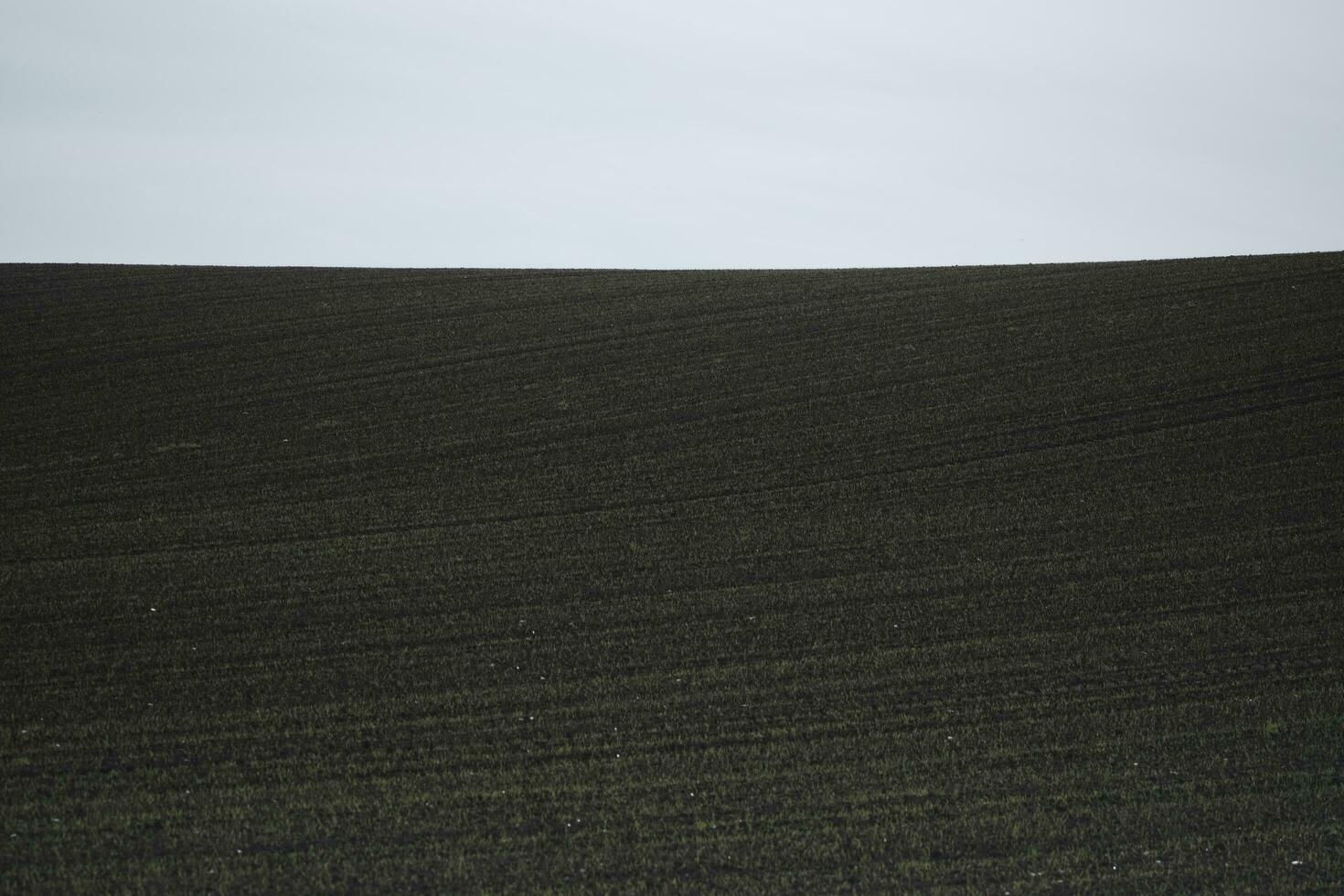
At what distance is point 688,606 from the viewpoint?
20.0ft

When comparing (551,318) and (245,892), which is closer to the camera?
(245,892)

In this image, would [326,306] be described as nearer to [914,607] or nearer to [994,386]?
[994,386]

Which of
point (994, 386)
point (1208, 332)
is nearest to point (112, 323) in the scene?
point (994, 386)

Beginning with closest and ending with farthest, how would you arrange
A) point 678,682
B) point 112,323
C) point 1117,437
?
1. point 678,682
2. point 1117,437
3. point 112,323

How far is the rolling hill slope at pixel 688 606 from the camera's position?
427 centimetres

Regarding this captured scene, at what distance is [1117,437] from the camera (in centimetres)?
829

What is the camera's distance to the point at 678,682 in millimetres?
5344

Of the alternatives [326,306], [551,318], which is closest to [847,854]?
[551,318]

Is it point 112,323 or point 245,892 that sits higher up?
point 112,323

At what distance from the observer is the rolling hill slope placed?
427cm

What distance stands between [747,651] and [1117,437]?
12.6 ft

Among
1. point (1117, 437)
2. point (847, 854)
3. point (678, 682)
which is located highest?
point (1117, 437)

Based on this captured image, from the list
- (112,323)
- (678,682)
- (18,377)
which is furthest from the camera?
(112,323)

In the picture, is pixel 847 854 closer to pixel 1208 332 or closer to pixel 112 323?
pixel 1208 332
